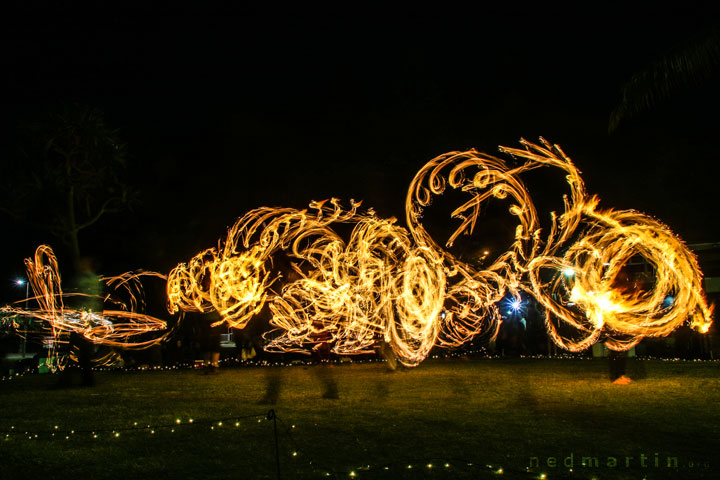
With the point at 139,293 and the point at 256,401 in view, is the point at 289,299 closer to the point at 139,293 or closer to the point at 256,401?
the point at 139,293

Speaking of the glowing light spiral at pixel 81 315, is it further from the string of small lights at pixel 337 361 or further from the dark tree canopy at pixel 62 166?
the dark tree canopy at pixel 62 166

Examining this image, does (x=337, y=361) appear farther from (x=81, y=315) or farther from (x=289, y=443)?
(x=289, y=443)

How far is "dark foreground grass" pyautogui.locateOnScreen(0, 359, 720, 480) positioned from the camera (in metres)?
5.58

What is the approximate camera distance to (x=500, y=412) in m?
8.33

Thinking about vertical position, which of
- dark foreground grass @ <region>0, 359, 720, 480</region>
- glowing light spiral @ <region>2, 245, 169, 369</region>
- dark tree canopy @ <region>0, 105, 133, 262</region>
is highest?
dark tree canopy @ <region>0, 105, 133, 262</region>

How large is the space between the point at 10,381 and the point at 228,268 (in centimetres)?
568

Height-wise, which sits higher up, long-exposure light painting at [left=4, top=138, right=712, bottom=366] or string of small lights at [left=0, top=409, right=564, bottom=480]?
long-exposure light painting at [left=4, top=138, right=712, bottom=366]

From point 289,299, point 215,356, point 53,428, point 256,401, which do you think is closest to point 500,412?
point 256,401

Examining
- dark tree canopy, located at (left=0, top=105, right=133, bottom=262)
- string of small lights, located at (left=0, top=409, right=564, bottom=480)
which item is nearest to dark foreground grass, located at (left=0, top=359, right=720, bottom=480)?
string of small lights, located at (left=0, top=409, right=564, bottom=480)

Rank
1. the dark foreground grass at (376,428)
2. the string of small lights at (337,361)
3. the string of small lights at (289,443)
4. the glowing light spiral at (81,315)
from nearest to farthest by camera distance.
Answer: the string of small lights at (289,443)
the dark foreground grass at (376,428)
the glowing light spiral at (81,315)
the string of small lights at (337,361)

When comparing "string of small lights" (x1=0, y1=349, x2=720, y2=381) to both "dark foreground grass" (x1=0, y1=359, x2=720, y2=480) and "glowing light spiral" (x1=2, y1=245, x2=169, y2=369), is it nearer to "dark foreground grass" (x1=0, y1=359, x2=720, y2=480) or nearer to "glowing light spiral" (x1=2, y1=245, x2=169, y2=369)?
"glowing light spiral" (x1=2, y1=245, x2=169, y2=369)

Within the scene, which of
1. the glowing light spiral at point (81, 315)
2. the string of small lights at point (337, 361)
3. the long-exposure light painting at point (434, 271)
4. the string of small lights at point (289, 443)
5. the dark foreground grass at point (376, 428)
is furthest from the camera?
the string of small lights at point (337, 361)

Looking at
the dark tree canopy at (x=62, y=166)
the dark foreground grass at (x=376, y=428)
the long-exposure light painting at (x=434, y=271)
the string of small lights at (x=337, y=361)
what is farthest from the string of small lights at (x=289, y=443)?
the string of small lights at (x=337, y=361)

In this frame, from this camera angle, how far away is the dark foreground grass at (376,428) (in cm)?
558
